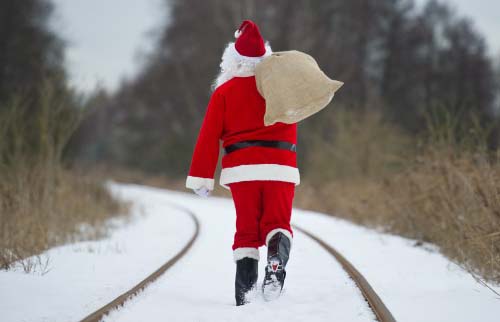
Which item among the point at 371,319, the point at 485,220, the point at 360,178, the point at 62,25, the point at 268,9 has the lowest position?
the point at 371,319

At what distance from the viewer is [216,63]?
2331cm

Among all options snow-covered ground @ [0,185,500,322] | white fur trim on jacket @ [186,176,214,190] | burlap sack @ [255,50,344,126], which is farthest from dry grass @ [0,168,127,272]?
burlap sack @ [255,50,344,126]

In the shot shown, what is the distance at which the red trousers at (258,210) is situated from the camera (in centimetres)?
389

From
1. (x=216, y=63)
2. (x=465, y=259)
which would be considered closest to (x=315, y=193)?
(x=465, y=259)

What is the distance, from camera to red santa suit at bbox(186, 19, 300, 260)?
3900 mm

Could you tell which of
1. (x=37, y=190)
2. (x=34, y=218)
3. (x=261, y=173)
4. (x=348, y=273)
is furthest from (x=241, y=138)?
(x=37, y=190)

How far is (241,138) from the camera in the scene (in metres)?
4.01

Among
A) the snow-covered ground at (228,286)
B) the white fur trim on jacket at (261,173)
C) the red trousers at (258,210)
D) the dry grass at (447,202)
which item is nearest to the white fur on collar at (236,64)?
the white fur trim on jacket at (261,173)

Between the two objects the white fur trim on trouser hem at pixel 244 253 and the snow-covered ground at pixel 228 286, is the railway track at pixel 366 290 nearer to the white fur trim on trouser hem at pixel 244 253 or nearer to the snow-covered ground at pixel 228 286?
the snow-covered ground at pixel 228 286

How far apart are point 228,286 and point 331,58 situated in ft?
62.4

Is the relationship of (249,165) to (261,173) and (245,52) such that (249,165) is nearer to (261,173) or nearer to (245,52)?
(261,173)

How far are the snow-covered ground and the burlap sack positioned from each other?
122 centimetres

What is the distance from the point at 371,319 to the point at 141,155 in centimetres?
2749

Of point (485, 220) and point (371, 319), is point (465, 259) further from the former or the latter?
point (371, 319)
